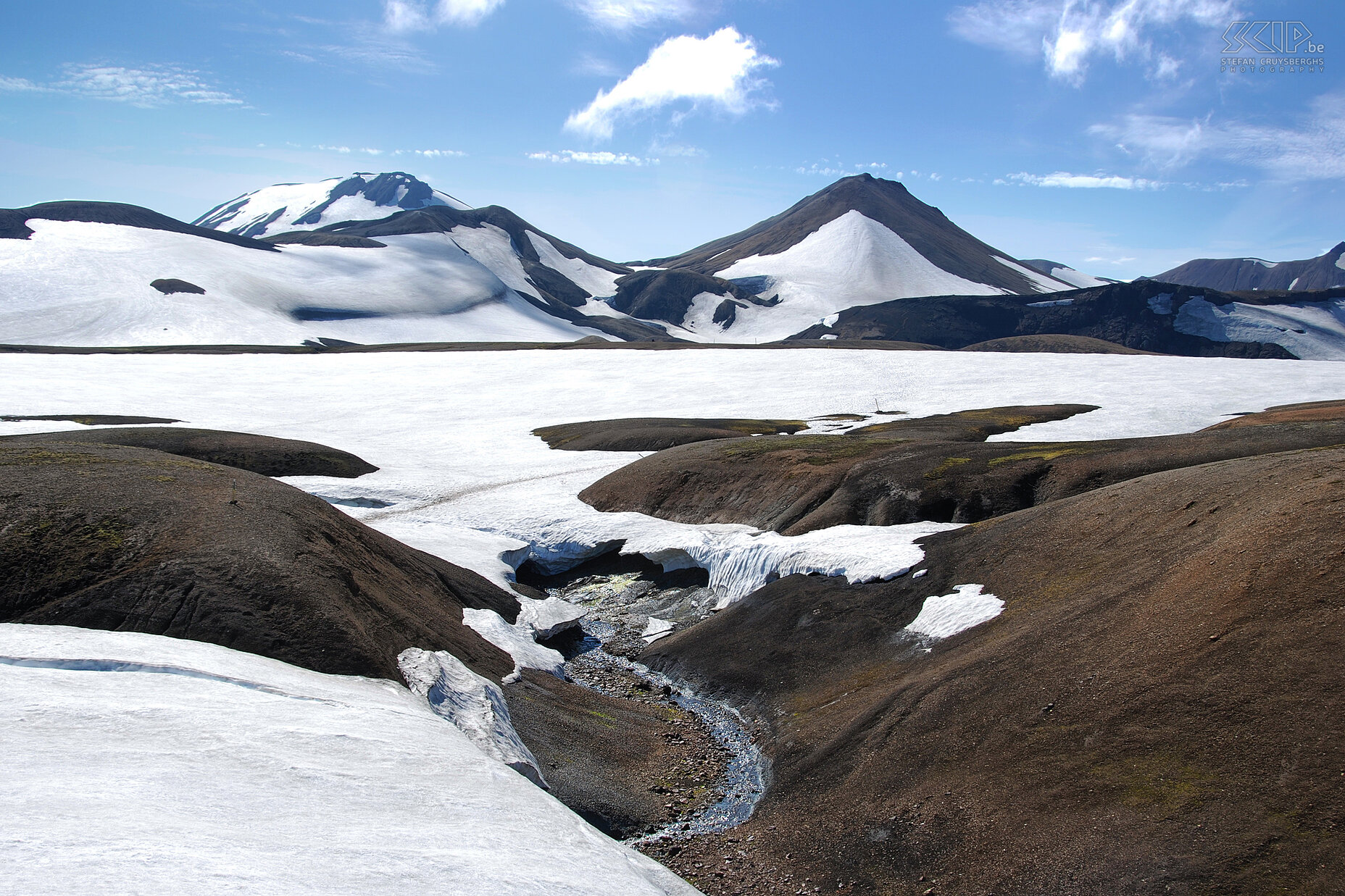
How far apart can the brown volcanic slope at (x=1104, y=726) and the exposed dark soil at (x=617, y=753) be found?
192 cm

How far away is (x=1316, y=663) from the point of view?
15930mm

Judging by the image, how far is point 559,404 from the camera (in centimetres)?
10025

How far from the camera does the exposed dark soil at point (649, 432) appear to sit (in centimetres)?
6962

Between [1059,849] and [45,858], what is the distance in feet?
50.9

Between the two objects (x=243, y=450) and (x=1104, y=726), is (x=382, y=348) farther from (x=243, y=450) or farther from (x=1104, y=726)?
(x=1104, y=726)

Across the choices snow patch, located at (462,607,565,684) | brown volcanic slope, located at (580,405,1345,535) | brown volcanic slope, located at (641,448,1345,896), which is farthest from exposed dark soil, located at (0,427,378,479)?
brown volcanic slope, located at (641,448,1345,896)

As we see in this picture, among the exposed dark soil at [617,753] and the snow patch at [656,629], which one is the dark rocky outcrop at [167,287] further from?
the exposed dark soil at [617,753]

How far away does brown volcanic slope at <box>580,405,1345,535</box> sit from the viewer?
129 feet

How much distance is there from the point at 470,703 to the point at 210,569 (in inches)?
313

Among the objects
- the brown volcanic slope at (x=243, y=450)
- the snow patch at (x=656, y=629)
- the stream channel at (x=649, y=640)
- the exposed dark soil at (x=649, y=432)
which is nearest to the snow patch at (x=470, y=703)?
the stream channel at (x=649, y=640)

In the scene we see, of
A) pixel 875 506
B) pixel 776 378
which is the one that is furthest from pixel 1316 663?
pixel 776 378

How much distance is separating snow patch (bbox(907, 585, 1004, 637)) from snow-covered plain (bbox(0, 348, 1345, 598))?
329 centimetres

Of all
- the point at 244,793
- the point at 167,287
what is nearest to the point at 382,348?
the point at 167,287

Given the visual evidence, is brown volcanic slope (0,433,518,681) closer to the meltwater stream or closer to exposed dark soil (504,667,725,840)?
exposed dark soil (504,667,725,840)
